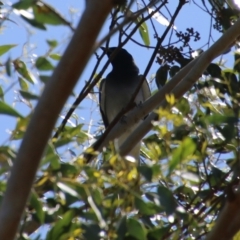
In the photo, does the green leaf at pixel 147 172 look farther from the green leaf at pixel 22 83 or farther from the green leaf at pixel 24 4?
the green leaf at pixel 22 83

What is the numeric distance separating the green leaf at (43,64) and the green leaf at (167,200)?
11.4 inches

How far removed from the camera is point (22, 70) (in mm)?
1485

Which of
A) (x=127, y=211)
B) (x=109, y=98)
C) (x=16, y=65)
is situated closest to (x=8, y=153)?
(x=127, y=211)

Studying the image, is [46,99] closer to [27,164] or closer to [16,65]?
[27,164]

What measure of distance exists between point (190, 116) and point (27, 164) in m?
0.50

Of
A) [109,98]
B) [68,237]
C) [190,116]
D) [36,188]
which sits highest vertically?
[109,98]

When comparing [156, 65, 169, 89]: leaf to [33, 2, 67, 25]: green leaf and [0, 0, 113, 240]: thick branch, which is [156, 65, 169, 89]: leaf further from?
[0, 0, 113, 240]: thick branch

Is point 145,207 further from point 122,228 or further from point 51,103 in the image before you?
point 51,103

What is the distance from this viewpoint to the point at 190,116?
124 cm

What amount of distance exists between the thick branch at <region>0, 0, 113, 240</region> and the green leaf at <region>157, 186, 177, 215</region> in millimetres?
216

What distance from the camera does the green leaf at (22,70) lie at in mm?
1424

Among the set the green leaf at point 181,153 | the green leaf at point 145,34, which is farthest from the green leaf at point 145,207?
the green leaf at point 145,34

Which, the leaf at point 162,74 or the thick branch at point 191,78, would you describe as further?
the leaf at point 162,74

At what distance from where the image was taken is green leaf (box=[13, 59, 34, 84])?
1.42 metres
